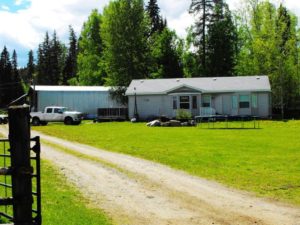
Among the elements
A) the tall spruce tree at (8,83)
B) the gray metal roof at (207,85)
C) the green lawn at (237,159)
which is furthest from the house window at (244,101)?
the tall spruce tree at (8,83)

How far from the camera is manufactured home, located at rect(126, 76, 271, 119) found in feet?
153

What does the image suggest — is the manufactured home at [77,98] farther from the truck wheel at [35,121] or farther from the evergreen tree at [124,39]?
the truck wheel at [35,121]

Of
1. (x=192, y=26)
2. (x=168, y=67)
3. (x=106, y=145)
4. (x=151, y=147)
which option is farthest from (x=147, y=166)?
(x=168, y=67)

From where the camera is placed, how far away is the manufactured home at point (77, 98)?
187 feet

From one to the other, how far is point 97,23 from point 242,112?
3525 centimetres

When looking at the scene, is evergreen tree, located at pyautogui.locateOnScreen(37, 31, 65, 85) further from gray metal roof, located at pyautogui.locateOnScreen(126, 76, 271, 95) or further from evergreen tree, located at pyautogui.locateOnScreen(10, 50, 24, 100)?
gray metal roof, located at pyautogui.locateOnScreen(126, 76, 271, 95)

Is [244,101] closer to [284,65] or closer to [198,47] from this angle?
[284,65]

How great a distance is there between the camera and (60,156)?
1836cm

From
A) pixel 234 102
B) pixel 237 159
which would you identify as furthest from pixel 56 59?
pixel 237 159

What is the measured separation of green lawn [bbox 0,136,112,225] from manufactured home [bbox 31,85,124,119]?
4488 cm

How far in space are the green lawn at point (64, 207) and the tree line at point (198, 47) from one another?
4186cm

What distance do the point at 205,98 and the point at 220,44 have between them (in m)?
21.5

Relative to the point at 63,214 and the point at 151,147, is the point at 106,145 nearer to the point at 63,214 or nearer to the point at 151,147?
the point at 151,147

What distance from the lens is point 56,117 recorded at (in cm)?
4544
